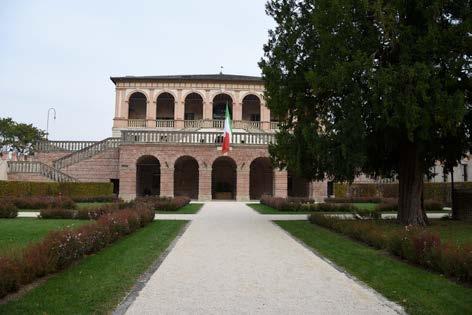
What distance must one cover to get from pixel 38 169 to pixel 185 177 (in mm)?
12526

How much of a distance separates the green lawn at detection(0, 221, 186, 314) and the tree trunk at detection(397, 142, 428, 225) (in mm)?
9586

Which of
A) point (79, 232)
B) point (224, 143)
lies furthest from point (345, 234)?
point (224, 143)

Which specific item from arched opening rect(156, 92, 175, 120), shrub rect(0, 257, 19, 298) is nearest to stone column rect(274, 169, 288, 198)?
arched opening rect(156, 92, 175, 120)

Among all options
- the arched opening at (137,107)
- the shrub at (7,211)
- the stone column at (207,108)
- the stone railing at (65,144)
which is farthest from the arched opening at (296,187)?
the shrub at (7,211)

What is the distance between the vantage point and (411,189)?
1691cm

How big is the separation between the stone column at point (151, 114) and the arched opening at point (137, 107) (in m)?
2.57

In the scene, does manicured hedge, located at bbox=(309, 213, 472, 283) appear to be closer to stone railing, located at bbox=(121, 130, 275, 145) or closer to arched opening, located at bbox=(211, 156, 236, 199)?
stone railing, located at bbox=(121, 130, 275, 145)

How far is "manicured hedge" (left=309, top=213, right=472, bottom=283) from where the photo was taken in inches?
314

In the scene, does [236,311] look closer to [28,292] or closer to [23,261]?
[28,292]

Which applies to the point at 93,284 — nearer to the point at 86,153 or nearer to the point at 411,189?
the point at 411,189

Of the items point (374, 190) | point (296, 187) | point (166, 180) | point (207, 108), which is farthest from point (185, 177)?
point (374, 190)

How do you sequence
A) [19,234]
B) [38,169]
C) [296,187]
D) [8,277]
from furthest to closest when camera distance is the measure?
[296,187] → [38,169] → [19,234] → [8,277]

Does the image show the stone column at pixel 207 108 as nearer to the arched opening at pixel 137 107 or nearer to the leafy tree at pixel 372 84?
Answer: the arched opening at pixel 137 107

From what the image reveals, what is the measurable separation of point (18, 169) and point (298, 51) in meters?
26.2
